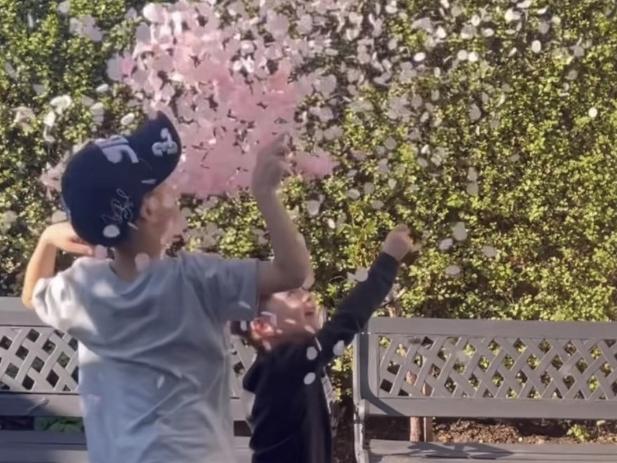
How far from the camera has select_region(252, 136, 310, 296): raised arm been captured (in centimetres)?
169

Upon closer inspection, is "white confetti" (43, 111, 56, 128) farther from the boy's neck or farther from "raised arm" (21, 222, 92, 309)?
the boy's neck

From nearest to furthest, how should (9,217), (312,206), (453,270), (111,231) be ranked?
1. (111,231)
2. (312,206)
3. (9,217)
4. (453,270)

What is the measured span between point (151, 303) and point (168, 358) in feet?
0.28

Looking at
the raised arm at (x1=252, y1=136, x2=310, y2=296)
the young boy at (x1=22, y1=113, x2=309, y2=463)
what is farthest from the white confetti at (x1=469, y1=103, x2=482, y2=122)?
the raised arm at (x1=252, y1=136, x2=310, y2=296)

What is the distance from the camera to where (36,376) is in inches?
141

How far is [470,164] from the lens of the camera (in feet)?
11.4

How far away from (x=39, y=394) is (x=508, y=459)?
140 cm

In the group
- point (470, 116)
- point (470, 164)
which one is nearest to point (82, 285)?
point (470, 116)

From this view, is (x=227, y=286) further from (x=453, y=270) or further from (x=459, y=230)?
(x=453, y=270)

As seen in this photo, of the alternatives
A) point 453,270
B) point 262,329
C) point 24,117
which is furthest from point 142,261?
point 453,270

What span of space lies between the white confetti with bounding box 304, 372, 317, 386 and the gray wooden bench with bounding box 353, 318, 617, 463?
1.44m

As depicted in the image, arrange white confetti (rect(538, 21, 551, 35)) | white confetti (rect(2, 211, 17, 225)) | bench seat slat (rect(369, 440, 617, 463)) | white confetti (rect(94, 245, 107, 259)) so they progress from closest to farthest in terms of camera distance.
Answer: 1. white confetti (rect(94, 245, 107, 259))
2. white confetti (rect(2, 211, 17, 225))
3. white confetti (rect(538, 21, 551, 35))
4. bench seat slat (rect(369, 440, 617, 463))

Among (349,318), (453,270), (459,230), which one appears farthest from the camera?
(453,270)

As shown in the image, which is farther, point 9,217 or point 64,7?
point 9,217
